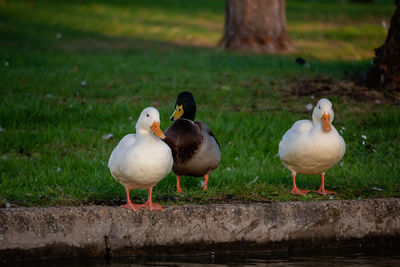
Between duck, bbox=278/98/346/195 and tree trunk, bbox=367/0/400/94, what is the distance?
3402mm

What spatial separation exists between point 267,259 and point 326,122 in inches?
51.9

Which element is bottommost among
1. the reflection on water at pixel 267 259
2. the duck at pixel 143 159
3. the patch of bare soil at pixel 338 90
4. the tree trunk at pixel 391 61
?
the reflection on water at pixel 267 259

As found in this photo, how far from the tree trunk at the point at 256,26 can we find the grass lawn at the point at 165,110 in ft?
1.86

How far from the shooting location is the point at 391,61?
8266mm

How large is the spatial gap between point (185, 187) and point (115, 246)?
1.59 m

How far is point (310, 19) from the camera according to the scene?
2017 centimetres


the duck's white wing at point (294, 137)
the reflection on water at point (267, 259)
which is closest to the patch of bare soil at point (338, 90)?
the duck's white wing at point (294, 137)

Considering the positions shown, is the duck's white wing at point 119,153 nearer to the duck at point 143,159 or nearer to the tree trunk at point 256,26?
the duck at point 143,159

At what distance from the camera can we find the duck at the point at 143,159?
448 centimetres

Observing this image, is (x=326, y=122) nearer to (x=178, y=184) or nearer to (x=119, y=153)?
(x=178, y=184)

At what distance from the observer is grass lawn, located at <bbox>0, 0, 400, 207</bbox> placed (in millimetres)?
5625

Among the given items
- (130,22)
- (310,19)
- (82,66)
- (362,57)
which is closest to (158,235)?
(82,66)

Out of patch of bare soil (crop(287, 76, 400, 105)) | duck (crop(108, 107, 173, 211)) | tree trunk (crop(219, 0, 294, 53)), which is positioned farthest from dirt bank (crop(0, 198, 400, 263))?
tree trunk (crop(219, 0, 294, 53))

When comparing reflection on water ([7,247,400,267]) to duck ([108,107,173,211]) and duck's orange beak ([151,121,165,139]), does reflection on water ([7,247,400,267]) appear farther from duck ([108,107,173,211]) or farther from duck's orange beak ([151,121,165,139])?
duck's orange beak ([151,121,165,139])
